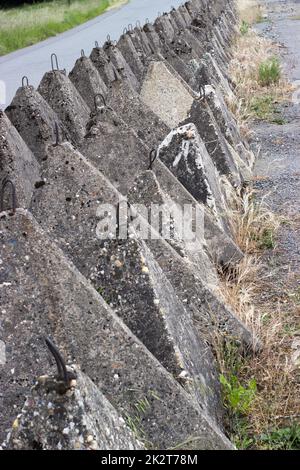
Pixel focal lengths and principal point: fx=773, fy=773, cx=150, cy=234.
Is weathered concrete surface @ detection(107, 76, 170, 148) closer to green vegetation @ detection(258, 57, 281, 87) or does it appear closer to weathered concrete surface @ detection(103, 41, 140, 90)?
weathered concrete surface @ detection(103, 41, 140, 90)

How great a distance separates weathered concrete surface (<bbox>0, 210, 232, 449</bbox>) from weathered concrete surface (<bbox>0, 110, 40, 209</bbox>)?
1580 mm

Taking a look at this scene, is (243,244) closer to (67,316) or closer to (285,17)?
(67,316)

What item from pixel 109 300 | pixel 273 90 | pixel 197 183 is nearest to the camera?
pixel 109 300

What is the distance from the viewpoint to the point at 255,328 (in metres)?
4.28

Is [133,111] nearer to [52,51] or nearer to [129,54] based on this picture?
[129,54]

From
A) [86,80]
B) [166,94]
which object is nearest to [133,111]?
[86,80]

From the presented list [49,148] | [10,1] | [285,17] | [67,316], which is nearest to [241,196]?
[49,148]

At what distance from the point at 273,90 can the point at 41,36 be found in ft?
45.0

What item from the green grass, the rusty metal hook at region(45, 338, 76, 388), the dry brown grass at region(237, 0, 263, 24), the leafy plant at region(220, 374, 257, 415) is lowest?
the dry brown grass at region(237, 0, 263, 24)

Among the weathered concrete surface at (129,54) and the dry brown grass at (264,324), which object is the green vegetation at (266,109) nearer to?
the weathered concrete surface at (129,54)

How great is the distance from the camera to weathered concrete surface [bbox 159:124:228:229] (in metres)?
5.42

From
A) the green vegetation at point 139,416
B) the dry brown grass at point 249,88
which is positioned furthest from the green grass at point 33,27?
the green vegetation at point 139,416

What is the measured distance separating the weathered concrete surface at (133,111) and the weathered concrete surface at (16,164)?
1.28m

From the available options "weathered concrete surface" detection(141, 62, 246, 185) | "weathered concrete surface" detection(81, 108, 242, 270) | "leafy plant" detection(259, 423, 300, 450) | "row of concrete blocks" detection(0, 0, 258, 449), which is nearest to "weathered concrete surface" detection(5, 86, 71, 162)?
"row of concrete blocks" detection(0, 0, 258, 449)
